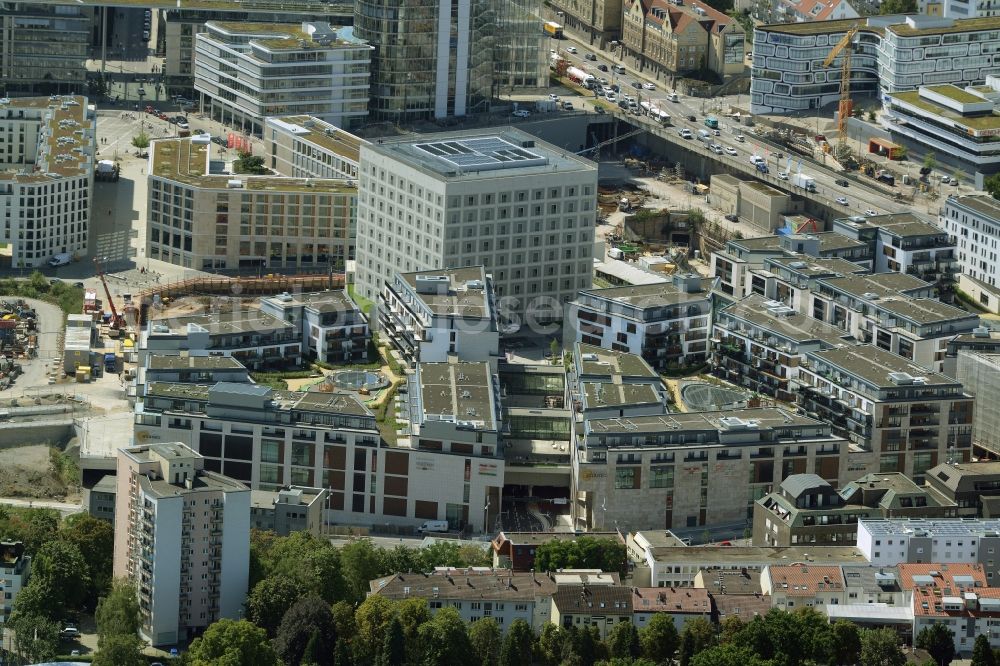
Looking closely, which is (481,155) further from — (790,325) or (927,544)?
(927,544)

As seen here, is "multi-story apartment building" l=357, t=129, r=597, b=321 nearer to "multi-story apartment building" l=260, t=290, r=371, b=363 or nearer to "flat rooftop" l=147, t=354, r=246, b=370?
"multi-story apartment building" l=260, t=290, r=371, b=363

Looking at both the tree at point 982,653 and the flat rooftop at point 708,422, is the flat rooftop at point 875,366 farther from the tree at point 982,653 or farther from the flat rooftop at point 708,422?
the tree at point 982,653

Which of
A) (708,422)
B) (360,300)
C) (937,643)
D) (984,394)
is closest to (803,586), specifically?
(937,643)

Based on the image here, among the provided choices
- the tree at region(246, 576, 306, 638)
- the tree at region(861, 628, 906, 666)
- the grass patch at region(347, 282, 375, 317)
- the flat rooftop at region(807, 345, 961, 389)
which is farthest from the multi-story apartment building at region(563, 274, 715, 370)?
the tree at region(246, 576, 306, 638)

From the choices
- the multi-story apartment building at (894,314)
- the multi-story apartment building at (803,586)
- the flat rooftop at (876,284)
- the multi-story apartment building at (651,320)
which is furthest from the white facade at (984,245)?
the multi-story apartment building at (803,586)

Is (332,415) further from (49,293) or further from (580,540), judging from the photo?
(49,293)
